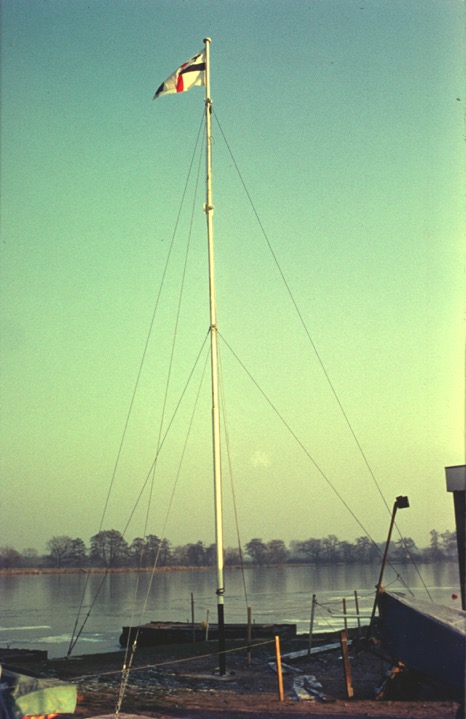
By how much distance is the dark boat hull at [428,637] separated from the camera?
15.4 metres

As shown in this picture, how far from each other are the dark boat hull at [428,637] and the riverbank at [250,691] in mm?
707

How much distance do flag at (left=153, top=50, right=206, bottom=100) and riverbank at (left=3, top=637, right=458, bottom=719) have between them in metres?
16.9

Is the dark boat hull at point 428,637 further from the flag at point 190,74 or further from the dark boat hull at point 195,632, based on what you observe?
the dark boat hull at point 195,632

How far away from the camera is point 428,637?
1617 centimetres

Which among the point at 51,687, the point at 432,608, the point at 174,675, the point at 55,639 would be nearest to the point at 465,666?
the point at 432,608

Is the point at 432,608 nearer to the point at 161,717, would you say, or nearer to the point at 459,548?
the point at 459,548

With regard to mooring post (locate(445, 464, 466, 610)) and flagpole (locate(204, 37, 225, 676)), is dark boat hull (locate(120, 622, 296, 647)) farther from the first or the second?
mooring post (locate(445, 464, 466, 610))

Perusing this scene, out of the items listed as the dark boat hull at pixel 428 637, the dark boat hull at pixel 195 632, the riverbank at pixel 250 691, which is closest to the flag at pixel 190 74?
the dark boat hull at pixel 428 637

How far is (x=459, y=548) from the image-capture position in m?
17.5

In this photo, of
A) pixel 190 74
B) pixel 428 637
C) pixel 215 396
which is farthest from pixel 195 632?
pixel 190 74

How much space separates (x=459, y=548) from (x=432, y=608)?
1.53m

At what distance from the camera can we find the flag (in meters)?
24.1

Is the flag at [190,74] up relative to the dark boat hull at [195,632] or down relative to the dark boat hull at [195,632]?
up

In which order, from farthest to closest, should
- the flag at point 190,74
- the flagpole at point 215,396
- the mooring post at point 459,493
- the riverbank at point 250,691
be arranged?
the flag at point 190,74, the flagpole at point 215,396, the mooring post at point 459,493, the riverbank at point 250,691
